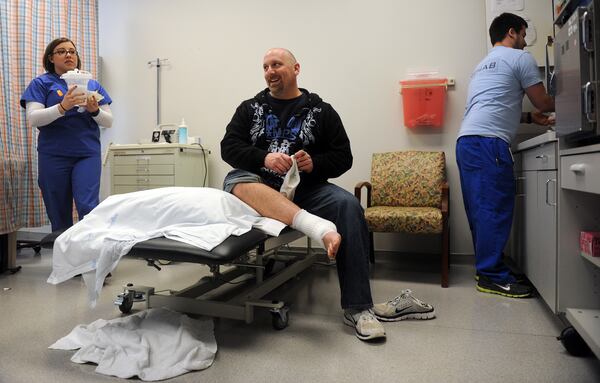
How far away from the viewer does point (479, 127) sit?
218 centimetres

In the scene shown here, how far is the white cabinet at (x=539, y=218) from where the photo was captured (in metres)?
1.66

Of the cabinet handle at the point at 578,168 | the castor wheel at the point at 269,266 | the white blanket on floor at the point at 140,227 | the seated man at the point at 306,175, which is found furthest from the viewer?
the castor wheel at the point at 269,266

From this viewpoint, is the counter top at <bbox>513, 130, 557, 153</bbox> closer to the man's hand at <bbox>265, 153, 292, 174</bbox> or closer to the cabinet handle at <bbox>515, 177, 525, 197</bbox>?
the cabinet handle at <bbox>515, 177, 525, 197</bbox>

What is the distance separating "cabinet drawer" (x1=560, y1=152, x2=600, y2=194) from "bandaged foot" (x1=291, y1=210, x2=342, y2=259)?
0.79 meters

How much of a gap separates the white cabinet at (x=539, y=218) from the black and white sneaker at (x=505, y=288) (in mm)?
83

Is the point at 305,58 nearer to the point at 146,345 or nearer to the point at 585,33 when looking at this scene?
the point at 585,33

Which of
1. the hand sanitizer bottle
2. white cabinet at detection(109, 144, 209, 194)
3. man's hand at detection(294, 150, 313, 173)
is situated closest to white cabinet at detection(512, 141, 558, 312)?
man's hand at detection(294, 150, 313, 173)

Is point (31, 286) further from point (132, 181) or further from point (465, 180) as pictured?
point (465, 180)

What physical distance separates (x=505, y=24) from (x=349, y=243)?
5.29ft

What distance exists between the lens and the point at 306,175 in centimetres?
188

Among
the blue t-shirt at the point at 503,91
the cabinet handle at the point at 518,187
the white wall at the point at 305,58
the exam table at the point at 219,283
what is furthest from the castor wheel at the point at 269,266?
the cabinet handle at the point at 518,187

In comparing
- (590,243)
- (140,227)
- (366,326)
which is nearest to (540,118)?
(590,243)

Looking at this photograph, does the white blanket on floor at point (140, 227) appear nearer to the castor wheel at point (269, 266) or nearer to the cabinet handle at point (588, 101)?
the castor wheel at point (269, 266)

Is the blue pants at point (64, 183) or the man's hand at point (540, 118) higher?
the man's hand at point (540, 118)
